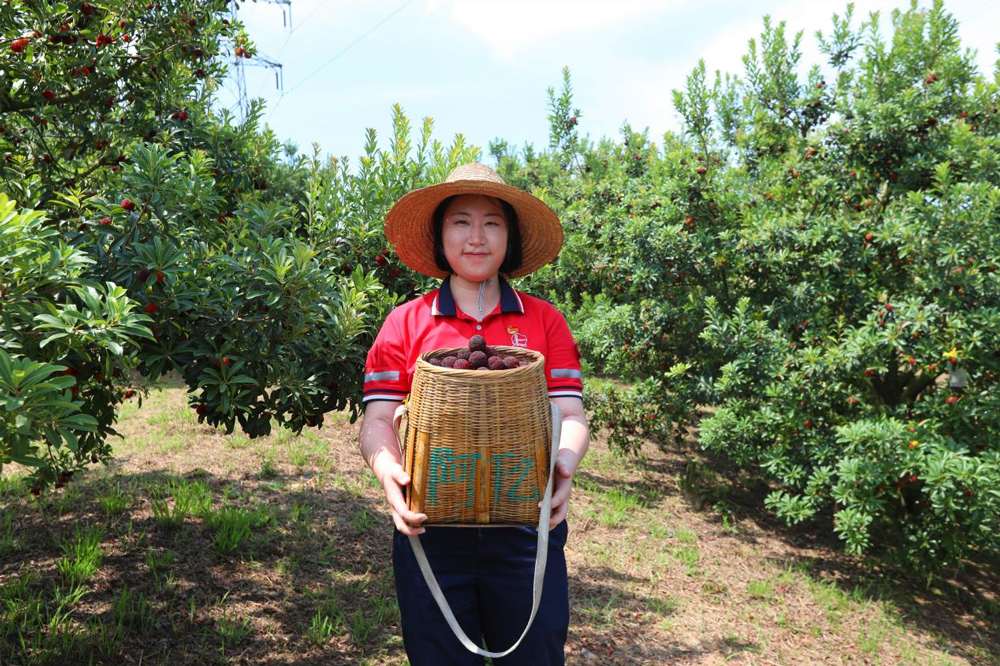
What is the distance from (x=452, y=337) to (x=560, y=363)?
36 centimetres

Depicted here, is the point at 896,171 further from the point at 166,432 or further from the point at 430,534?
the point at 166,432

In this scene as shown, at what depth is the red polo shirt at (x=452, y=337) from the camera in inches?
83.9

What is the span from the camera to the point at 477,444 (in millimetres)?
1738

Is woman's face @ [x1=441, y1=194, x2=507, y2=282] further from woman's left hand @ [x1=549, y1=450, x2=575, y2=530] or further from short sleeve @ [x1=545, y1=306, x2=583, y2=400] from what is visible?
woman's left hand @ [x1=549, y1=450, x2=575, y2=530]

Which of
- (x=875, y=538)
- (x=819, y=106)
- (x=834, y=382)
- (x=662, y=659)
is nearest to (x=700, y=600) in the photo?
(x=662, y=659)

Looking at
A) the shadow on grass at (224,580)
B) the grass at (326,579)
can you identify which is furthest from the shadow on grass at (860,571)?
the shadow on grass at (224,580)

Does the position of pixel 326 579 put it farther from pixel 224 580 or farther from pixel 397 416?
pixel 397 416

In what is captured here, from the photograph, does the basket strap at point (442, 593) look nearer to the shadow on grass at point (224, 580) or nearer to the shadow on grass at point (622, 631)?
the shadow on grass at point (224, 580)

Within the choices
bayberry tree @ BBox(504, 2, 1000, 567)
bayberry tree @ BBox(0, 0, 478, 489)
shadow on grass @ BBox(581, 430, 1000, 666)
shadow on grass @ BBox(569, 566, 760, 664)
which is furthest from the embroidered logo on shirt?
shadow on grass @ BBox(581, 430, 1000, 666)

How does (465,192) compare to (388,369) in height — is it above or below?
above

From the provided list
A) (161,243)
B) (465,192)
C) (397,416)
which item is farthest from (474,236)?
(161,243)

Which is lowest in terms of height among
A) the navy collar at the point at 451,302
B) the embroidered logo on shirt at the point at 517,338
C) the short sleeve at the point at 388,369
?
the short sleeve at the point at 388,369

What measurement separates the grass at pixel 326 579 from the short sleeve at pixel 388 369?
243 centimetres

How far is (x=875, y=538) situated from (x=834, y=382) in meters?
2.33
